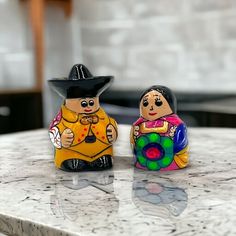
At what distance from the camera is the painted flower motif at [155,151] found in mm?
846

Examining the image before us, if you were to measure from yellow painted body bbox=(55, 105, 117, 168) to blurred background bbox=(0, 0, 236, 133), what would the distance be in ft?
3.97

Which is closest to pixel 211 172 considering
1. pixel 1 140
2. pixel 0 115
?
pixel 1 140

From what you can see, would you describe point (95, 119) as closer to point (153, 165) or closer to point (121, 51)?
point (153, 165)

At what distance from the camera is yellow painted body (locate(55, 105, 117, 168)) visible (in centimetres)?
85

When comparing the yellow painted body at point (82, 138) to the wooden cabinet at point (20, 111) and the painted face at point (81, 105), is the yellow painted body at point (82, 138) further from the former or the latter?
the wooden cabinet at point (20, 111)

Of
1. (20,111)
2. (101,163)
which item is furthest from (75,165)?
(20,111)

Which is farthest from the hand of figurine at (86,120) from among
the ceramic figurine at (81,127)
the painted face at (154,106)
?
the painted face at (154,106)

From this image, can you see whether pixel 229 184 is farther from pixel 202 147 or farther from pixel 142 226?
pixel 202 147

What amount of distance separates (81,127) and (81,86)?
0.24ft

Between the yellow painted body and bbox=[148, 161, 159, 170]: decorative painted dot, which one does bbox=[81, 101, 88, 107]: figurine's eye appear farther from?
bbox=[148, 161, 159, 170]: decorative painted dot

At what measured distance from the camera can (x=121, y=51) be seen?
8.80ft

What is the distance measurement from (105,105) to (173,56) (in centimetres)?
45

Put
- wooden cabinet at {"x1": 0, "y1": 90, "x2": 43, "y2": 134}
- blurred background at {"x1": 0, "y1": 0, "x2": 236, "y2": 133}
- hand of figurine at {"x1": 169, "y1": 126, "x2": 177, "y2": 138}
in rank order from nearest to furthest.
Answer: hand of figurine at {"x1": 169, "y1": 126, "x2": 177, "y2": 138} < blurred background at {"x1": 0, "y1": 0, "x2": 236, "y2": 133} < wooden cabinet at {"x1": 0, "y1": 90, "x2": 43, "y2": 134}

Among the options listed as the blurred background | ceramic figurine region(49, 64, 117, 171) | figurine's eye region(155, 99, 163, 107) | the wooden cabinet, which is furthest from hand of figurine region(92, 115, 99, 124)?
the wooden cabinet
